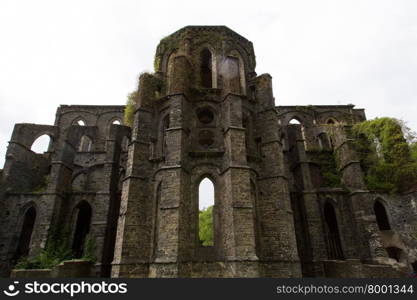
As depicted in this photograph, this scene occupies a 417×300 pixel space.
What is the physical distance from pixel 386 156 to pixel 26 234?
24.3 m

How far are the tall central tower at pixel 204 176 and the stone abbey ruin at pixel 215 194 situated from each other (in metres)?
0.05

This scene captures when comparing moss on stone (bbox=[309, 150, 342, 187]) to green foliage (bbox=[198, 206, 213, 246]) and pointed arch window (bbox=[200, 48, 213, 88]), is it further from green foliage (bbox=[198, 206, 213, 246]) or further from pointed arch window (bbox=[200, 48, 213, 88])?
green foliage (bbox=[198, 206, 213, 246])

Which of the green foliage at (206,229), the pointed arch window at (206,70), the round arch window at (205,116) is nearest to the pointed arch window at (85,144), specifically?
the pointed arch window at (206,70)

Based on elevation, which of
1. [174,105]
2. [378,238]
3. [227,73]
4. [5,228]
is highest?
[227,73]

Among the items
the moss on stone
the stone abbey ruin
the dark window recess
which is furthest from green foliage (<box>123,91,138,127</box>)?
the dark window recess

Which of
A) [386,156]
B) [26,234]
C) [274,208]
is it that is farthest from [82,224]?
[386,156]

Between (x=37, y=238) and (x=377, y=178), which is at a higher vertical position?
(x=377, y=178)

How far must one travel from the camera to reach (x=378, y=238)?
519 inches

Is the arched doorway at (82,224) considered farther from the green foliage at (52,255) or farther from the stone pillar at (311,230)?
the stone pillar at (311,230)

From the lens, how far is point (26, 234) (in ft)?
52.2

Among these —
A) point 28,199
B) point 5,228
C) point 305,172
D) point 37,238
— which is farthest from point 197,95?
point 5,228

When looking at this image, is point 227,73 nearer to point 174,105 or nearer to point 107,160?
point 174,105

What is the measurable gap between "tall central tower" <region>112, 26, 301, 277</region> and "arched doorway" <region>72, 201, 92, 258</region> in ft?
23.2

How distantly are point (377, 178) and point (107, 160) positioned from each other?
17327 millimetres
